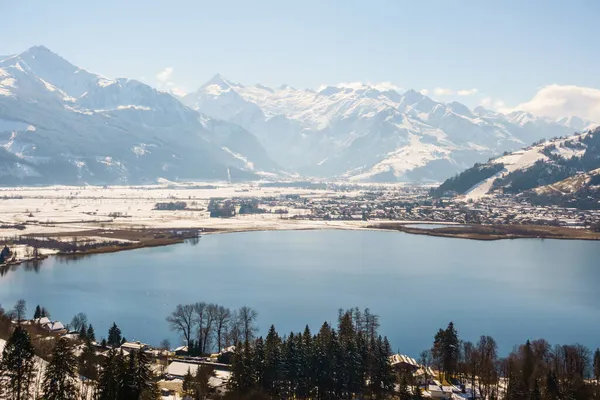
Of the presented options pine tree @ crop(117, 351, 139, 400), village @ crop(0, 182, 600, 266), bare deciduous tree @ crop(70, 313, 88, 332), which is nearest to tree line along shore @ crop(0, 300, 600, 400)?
pine tree @ crop(117, 351, 139, 400)

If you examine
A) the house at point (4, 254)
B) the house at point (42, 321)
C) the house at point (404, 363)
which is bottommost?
the house at point (404, 363)

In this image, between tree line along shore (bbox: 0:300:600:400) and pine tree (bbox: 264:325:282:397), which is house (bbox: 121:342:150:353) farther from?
pine tree (bbox: 264:325:282:397)

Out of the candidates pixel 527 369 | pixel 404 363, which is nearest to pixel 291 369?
pixel 404 363

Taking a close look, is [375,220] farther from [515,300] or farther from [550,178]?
[515,300]

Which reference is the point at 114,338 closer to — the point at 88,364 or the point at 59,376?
the point at 88,364

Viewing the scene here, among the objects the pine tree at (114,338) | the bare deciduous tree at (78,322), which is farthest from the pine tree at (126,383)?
the bare deciduous tree at (78,322)

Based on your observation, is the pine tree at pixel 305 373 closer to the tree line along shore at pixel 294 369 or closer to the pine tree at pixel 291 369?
the tree line along shore at pixel 294 369
